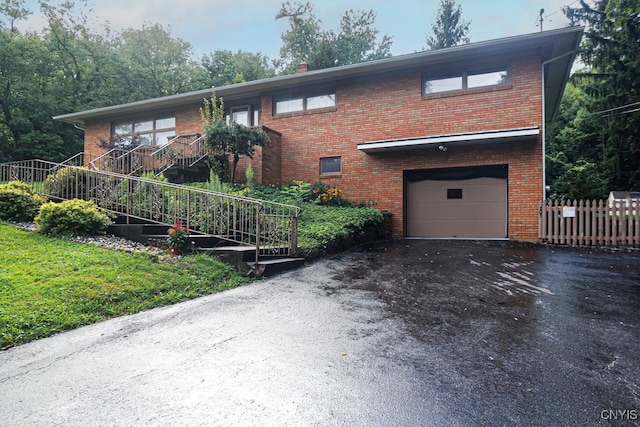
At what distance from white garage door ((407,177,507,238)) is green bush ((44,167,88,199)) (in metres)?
9.61

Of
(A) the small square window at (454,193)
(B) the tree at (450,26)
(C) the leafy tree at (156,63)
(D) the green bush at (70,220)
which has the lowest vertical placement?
(D) the green bush at (70,220)

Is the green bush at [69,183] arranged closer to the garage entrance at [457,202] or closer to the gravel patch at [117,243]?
the gravel patch at [117,243]

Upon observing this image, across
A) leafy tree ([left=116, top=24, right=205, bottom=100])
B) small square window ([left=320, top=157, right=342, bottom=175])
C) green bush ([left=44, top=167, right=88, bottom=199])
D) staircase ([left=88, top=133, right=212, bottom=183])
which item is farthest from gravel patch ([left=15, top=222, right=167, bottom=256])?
leafy tree ([left=116, top=24, right=205, bottom=100])

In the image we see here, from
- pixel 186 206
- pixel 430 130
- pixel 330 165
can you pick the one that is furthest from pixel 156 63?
pixel 186 206

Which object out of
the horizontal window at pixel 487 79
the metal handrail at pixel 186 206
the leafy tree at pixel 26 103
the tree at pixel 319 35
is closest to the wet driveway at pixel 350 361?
the metal handrail at pixel 186 206

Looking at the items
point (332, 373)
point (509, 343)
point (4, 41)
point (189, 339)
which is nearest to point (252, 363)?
point (332, 373)

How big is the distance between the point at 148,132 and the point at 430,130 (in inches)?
496

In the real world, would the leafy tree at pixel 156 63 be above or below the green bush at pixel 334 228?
above

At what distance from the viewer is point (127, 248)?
22.6 ft

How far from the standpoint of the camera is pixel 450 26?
31734 millimetres

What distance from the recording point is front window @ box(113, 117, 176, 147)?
53.0 ft

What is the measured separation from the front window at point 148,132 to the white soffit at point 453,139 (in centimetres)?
941

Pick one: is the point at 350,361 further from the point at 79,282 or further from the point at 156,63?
the point at 156,63

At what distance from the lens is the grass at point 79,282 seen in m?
4.05
